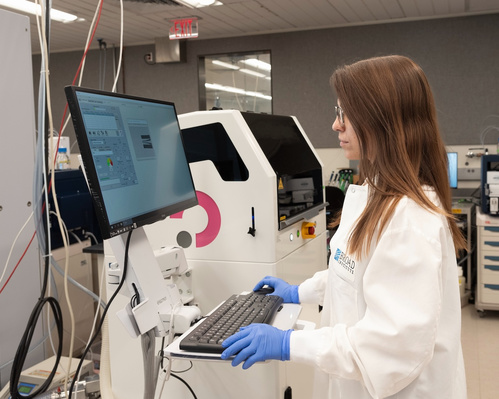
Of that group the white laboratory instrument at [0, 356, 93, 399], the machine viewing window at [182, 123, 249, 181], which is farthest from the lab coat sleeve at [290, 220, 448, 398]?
the white laboratory instrument at [0, 356, 93, 399]

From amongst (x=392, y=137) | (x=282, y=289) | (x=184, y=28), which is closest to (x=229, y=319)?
(x=282, y=289)

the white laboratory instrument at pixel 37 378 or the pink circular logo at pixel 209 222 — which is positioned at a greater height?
the pink circular logo at pixel 209 222

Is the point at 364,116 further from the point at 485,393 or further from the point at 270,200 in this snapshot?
the point at 485,393

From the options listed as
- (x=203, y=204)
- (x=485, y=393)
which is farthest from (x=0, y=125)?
(x=485, y=393)

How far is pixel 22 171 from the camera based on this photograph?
5.54 ft

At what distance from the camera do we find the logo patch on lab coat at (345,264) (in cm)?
113

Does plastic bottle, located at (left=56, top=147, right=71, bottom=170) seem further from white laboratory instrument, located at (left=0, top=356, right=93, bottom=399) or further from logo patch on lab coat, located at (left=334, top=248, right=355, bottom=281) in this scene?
logo patch on lab coat, located at (left=334, top=248, right=355, bottom=281)

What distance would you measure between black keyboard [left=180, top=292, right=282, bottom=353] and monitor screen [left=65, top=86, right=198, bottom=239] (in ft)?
0.90

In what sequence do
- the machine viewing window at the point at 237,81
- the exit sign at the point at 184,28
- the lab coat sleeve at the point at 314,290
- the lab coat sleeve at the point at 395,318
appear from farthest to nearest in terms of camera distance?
the machine viewing window at the point at 237,81
the exit sign at the point at 184,28
the lab coat sleeve at the point at 314,290
the lab coat sleeve at the point at 395,318

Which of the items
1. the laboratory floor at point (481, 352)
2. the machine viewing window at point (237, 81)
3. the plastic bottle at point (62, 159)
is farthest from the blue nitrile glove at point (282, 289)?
the machine viewing window at point (237, 81)

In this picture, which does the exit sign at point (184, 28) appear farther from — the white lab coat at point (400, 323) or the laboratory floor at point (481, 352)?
the white lab coat at point (400, 323)

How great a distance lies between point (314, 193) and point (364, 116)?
1054mm

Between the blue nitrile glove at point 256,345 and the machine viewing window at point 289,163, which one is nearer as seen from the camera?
the blue nitrile glove at point 256,345

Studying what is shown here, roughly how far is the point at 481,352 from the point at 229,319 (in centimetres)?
255
